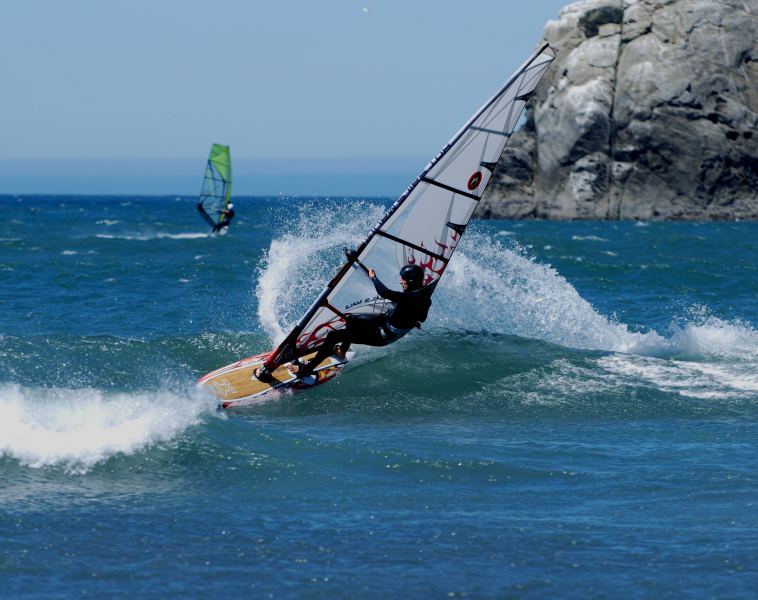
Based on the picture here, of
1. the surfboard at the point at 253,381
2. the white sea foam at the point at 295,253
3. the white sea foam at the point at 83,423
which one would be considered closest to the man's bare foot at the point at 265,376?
the surfboard at the point at 253,381

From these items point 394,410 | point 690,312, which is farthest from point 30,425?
point 690,312

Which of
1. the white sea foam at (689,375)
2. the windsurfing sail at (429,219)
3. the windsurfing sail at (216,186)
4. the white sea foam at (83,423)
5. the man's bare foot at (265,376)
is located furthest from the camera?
the windsurfing sail at (216,186)

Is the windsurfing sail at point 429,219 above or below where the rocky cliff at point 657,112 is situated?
below

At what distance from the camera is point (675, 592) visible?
4.63 meters

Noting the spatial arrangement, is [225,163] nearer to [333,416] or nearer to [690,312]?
[690,312]

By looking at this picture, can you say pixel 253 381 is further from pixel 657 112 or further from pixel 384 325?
pixel 657 112

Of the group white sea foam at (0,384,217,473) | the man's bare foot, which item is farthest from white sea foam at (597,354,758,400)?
white sea foam at (0,384,217,473)

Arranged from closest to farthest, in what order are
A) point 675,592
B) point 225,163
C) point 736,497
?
1. point 675,592
2. point 736,497
3. point 225,163

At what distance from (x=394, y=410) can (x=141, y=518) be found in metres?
3.62

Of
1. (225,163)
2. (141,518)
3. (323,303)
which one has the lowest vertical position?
(141,518)

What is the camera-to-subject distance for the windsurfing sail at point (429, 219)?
9188 mm

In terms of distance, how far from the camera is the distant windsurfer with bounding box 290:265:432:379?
8.91 m

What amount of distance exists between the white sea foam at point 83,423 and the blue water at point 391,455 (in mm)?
21

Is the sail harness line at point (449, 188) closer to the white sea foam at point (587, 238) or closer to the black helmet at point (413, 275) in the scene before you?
the black helmet at point (413, 275)
